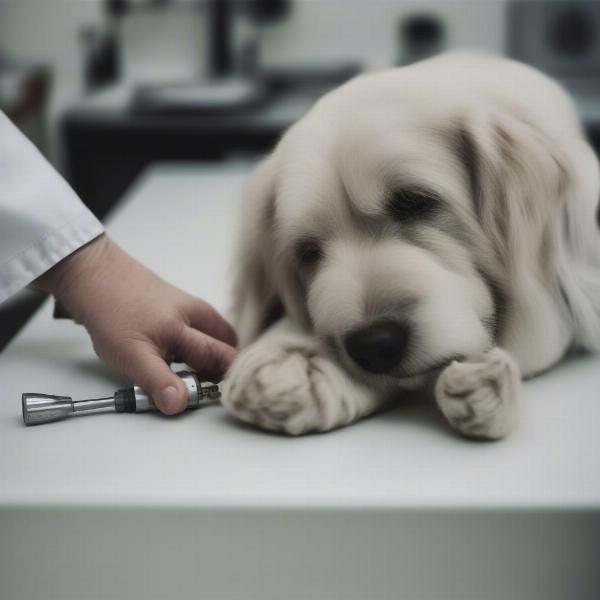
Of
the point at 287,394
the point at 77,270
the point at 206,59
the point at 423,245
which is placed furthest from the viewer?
the point at 206,59

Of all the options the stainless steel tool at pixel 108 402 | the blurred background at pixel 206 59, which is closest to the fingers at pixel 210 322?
the stainless steel tool at pixel 108 402

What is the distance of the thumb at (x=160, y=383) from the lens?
2.81 feet

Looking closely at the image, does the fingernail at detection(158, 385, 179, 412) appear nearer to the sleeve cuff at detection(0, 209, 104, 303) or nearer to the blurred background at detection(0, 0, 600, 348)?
the sleeve cuff at detection(0, 209, 104, 303)

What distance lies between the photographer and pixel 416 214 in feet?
2.95

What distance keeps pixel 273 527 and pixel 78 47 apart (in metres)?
2.89

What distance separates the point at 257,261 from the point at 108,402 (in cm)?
28

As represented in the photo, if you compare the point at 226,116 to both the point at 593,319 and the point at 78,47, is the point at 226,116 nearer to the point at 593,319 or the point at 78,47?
the point at 78,47

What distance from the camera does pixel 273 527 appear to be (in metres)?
0.69

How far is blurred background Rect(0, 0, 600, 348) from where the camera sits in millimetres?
2680

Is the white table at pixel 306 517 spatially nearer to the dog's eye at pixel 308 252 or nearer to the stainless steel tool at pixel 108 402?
the stainless steel tool at pixel 108 402

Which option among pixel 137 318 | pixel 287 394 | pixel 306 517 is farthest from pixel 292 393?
pixel 137 318

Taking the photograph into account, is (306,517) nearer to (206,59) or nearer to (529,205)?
(529,205)

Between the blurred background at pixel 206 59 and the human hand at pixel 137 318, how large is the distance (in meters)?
1.63

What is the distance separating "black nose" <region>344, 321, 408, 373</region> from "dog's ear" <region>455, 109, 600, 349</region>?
15 centimetres
